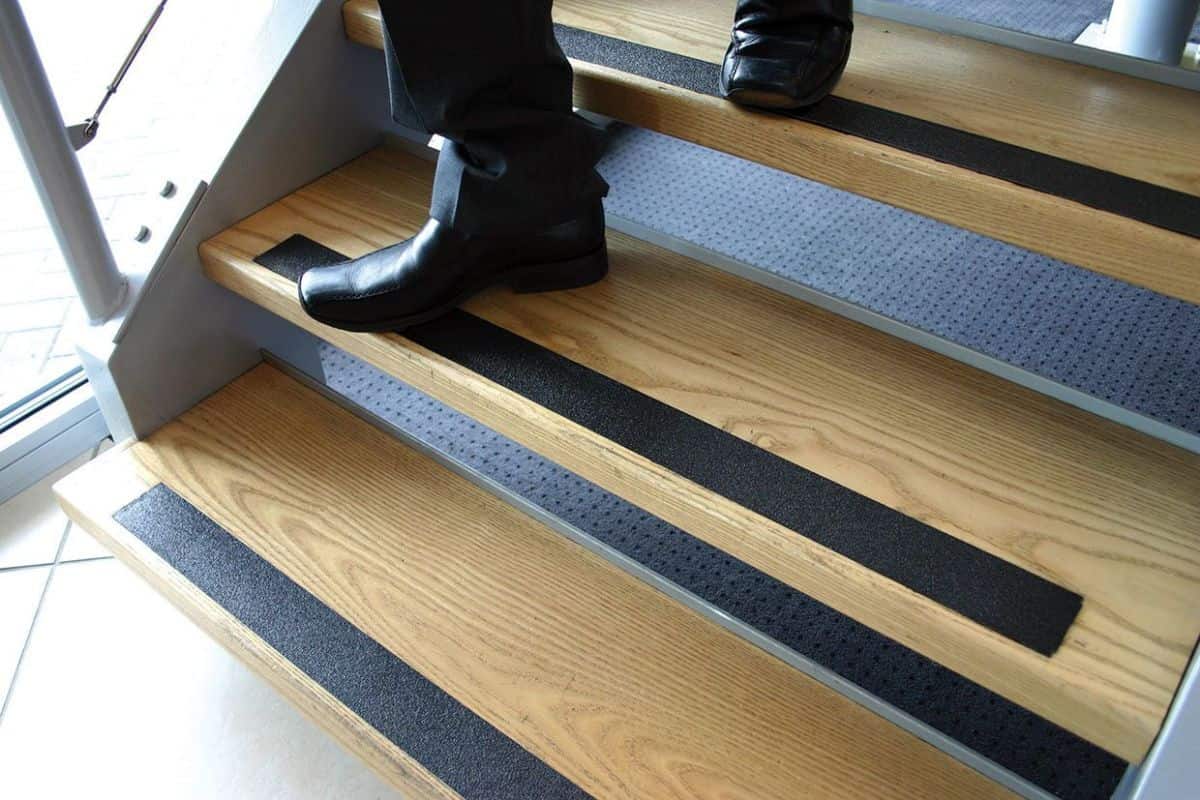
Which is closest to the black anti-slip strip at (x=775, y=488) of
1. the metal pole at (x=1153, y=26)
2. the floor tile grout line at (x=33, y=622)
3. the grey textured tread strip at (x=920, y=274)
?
the grey textured tread strip at (x=920, y=274)

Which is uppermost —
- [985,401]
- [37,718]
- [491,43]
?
[491,43]

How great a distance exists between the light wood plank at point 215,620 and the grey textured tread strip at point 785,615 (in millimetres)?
268

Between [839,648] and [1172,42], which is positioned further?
[1172,42]

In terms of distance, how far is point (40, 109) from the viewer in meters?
1.02

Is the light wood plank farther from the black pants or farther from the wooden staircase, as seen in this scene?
the black pants

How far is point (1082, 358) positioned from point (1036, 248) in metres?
0.44

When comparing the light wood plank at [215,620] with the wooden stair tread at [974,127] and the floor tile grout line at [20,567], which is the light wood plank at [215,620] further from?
the wooden stair tread at [974,127]

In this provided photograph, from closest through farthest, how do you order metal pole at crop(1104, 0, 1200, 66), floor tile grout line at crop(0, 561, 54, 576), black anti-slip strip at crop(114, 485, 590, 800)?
black anti-slip strip at crop(114, 485, 590, 800)
floor tile grout line at crop(0, 561, 54, 576)
metal pole at crop(1104, 0, 1200, 66)

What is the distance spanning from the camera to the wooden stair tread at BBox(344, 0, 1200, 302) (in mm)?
802

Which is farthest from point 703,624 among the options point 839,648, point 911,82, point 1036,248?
point 911,82

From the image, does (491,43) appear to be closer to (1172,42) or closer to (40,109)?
(40,109)

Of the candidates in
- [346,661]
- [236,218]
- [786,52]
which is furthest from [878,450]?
[236,218]

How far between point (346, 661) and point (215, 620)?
0.15m

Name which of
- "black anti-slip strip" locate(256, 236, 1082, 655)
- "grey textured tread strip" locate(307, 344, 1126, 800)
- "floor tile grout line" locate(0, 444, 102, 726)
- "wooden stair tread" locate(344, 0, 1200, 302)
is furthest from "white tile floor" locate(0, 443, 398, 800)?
"wooden stair tread" locate(344, 0, 1200, 302)
